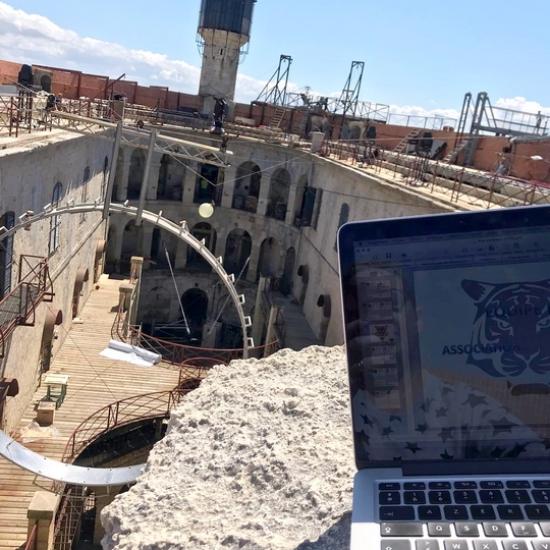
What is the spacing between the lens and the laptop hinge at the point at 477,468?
2686 mm

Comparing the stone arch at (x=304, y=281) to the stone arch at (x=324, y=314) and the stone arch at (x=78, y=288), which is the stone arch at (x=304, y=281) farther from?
the stone arch at (x=78, y=288)

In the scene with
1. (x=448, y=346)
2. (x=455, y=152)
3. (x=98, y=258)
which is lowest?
(x=98, y=258)

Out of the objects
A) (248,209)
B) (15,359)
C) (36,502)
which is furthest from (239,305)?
(248,209)

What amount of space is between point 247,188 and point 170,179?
4837mm

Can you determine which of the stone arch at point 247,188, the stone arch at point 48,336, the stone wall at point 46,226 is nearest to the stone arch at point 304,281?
the stone arch at point 247,188

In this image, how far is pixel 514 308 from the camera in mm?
2707

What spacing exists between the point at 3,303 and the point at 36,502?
4129 mm

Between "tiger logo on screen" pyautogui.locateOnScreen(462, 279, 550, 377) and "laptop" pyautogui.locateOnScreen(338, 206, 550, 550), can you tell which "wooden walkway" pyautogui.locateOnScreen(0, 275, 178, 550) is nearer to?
"laptop" pyautogui.locateOnScreen(338, 206, 550, 550)

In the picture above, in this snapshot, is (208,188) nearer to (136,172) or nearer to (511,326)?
(136,172)

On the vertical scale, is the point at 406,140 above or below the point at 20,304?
above

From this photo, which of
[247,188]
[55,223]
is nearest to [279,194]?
[247,188]

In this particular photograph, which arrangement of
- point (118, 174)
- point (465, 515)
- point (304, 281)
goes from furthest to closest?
point (118, 174)
point (304, 281)
point (465, 515)

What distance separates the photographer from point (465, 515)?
92.6 inches

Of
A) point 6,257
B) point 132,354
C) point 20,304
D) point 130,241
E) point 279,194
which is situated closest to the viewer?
point 20,304
